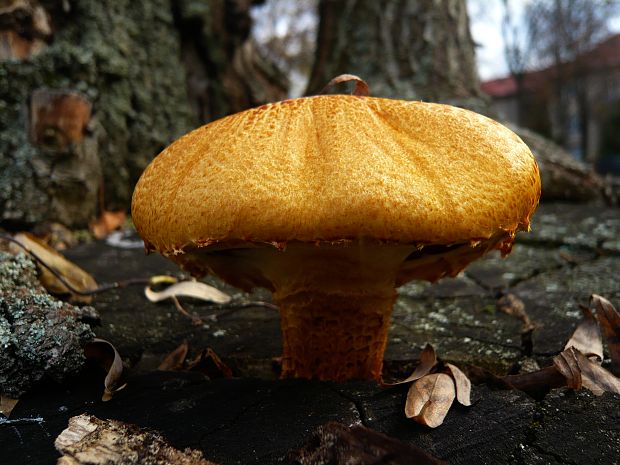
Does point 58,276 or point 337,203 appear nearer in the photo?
point 337,203

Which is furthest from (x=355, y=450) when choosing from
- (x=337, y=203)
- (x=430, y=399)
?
(x=337, y=203)

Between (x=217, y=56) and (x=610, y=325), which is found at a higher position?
(x=217, y=56)

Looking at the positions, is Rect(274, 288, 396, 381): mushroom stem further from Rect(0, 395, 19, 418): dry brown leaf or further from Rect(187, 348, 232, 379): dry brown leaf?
Rect(0, 395, 19, 418): dry brown leaf

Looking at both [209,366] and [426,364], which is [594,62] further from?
[209,366]

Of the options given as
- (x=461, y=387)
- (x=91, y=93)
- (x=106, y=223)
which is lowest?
(x=106, y=223)

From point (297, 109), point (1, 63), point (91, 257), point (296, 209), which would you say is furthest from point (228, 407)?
point (1, 63)

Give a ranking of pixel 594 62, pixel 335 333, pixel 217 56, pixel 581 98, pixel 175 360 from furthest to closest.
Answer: pixel 581 98 < pixel 594 62 < pixel 217 56 < pixel 175 360 < pixel 335 333

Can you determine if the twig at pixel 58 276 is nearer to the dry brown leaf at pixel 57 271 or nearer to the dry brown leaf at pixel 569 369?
the dry brown leaf at pixel 57 271

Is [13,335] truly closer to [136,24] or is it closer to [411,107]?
[411,107]
